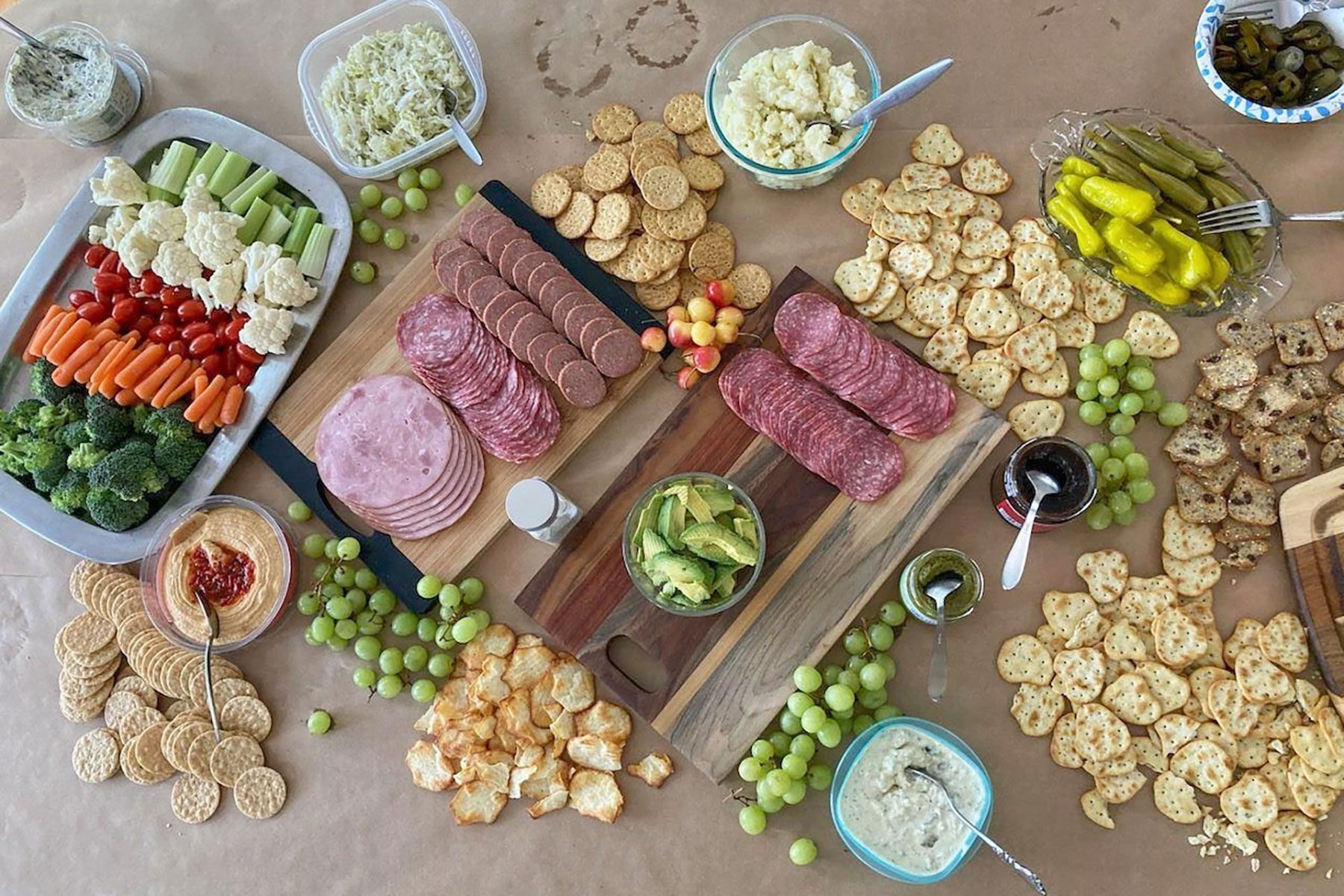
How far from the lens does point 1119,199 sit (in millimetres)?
2248

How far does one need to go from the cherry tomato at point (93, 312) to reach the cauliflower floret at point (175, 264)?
137 mm

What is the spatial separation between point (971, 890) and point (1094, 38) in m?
2.14

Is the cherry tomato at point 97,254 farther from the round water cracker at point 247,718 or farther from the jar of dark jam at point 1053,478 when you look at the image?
the jar of dark jam at point 1053,478

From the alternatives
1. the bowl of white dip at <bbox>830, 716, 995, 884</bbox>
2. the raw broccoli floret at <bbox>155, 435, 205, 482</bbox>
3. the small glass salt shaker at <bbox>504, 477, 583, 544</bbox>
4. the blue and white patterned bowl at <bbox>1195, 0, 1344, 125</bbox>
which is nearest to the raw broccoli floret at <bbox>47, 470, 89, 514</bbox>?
the raw broccoli floret at <bbox>155, 435, 205, 482</bbox>

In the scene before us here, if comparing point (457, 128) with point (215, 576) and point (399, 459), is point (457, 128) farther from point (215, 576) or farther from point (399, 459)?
point (215, 576)

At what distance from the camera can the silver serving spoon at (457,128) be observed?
2459mm

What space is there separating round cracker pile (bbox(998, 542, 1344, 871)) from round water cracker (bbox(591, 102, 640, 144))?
5.13 ft

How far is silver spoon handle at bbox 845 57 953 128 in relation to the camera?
2.12 meters

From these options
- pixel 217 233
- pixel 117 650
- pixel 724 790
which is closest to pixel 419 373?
pixel 217 233

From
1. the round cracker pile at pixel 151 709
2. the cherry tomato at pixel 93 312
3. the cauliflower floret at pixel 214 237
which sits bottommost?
the round cracker pile at pixel 151 709

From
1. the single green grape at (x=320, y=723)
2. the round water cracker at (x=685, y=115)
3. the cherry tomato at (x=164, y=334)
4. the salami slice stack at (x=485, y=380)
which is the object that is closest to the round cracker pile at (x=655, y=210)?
the round water cracker at (x=685, y=115)

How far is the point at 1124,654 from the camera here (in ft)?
7.54

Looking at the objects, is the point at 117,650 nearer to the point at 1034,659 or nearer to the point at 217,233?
the point at 217,233

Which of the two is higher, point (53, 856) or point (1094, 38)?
point (1094, 38)
